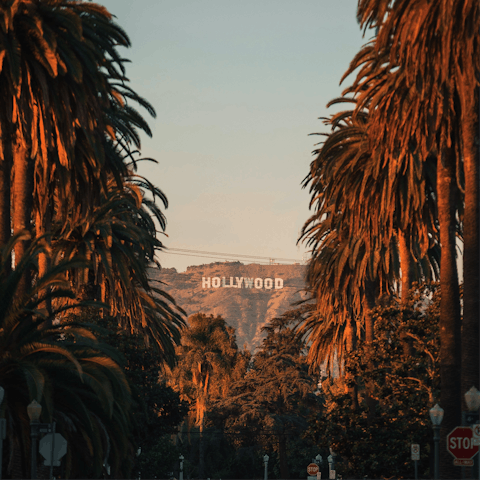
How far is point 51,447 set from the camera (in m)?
21.7

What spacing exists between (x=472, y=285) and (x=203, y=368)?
72.4 metres

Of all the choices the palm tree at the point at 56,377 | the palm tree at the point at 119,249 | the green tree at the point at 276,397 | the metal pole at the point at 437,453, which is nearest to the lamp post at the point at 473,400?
the metal pole at the point at 437,453

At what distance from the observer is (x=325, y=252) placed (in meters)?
46.5

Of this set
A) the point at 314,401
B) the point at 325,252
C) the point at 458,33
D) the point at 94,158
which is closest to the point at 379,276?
the point at 325,252

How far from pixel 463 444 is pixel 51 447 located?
1006 centimetres

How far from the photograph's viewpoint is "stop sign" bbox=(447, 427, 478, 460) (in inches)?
734

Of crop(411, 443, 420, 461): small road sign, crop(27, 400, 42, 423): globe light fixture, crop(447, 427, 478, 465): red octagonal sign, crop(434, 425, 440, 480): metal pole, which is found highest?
crop(27, 400, 42, 423): globe light fixture

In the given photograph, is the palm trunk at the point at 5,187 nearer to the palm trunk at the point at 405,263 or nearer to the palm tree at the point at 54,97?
the palm tree at the point at 54,97

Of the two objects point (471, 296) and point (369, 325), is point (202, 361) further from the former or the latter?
point (471, 296)

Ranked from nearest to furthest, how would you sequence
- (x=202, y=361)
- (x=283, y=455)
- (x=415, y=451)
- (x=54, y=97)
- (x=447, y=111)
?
(x=447, y=111), (x=54, y=97), (x=415, y=451), (x=283, y=455), (x=202, y=361)

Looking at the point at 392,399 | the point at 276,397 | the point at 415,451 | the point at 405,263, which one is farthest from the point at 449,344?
the point at 276,397

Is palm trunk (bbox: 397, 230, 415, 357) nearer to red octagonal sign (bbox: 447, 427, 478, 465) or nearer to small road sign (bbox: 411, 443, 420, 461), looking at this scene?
small road sign (bbox: 411, 443, 420, 461)

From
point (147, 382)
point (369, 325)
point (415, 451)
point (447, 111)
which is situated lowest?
→ point (415, 451)

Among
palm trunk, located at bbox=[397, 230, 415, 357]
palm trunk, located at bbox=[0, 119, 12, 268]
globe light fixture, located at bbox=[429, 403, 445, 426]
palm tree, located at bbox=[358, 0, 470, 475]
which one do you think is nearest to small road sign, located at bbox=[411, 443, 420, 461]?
palm trunk, located at bbox=[397, 230, 415, 357]
